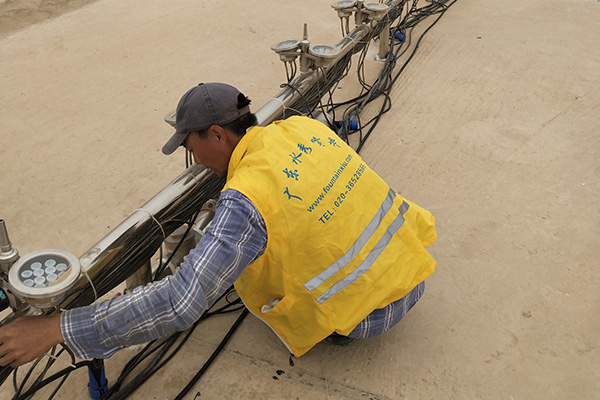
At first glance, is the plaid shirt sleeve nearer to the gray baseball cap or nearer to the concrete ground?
the gray baseball cap

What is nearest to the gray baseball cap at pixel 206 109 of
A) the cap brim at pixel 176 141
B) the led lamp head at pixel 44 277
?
the cap brim at pixel 176 141

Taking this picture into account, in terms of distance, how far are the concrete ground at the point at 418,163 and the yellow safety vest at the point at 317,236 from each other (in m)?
0.36

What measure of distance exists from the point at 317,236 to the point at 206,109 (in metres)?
0.57

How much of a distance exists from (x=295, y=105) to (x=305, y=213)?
1.38m

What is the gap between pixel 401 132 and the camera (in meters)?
3.83

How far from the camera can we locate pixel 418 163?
353cm

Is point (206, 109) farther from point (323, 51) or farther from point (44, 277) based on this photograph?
point (323, 51)

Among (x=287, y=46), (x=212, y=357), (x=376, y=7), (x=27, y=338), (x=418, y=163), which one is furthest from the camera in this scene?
(x=376, y=7)

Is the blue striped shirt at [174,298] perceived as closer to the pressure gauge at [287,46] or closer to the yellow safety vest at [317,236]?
the yellow safety vest at [317,236]

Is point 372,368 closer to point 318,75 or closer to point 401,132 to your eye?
point 318,75

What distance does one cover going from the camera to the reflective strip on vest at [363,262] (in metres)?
1.94

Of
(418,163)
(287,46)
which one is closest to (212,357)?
(287,46)

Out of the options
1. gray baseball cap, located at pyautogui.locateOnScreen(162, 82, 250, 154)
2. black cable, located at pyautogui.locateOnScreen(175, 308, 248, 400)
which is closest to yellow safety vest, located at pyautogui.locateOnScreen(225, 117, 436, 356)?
gray baseball cap, located at pyautogui.locateOnScreen(162, 82, 250, 154)

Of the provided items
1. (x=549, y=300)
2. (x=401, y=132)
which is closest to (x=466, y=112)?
(x=401, y=132)
